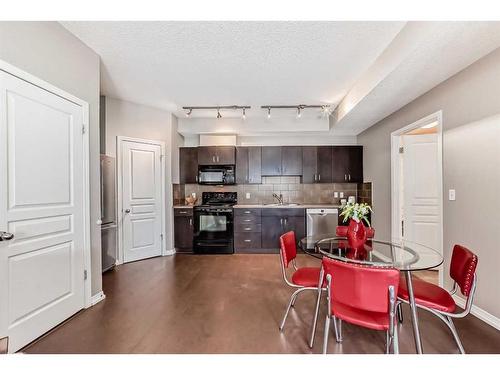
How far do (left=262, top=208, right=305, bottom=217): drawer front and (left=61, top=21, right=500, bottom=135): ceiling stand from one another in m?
1.83

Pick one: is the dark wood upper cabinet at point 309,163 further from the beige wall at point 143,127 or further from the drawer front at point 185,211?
the beige wall at point 143,127

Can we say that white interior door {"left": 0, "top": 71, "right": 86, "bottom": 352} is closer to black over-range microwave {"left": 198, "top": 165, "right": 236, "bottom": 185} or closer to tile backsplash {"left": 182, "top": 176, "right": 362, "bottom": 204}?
black over-range microwave {"left": 198, "top": 165, "right": 236, "bottom": 185}

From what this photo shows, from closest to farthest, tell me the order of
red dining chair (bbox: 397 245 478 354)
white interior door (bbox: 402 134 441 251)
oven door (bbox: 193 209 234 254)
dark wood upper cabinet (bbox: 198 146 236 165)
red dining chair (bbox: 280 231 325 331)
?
red dining chair (bbox: 397 245 478 354) → red dining chair (bbox: 280 231 325 331) → white interior door (bbox: 402 134 441 251) → oven door (bbox: 193 209 234 254) → dark wood upper cabinet (bbox: 198 146 236 165)

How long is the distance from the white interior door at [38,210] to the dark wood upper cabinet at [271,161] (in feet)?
10.9

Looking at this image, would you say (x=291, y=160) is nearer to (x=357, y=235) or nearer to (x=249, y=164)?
(x=249, y=164)

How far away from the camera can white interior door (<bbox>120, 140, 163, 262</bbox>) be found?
397cm

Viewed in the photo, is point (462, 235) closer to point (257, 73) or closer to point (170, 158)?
point (257, 73)

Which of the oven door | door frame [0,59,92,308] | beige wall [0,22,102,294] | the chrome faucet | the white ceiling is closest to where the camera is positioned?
beige wall [0,22,102,294]

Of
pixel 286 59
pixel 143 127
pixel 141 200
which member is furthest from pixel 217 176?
pixel 286 59

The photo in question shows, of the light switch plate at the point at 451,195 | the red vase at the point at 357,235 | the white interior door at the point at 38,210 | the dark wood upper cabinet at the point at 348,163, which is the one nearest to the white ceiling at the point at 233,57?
the white interior door at the point at 38,210

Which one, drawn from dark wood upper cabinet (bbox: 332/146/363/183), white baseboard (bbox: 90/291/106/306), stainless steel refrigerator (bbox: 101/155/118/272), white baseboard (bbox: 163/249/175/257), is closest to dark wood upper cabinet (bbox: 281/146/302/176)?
dark wood upper cabinet (bbox: 332/146/363/183)

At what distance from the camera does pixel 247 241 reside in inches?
183

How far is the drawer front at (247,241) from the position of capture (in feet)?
15.3
